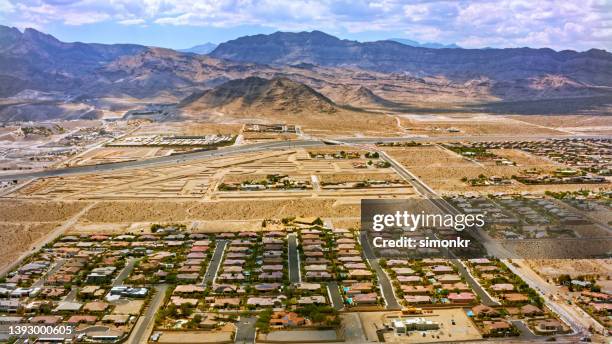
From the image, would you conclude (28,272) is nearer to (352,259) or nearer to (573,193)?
(352,259)

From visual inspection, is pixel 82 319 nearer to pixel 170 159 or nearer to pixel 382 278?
pixel 382 278

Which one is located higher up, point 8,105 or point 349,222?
point 8,105

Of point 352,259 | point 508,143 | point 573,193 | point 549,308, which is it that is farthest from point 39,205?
point 508,143

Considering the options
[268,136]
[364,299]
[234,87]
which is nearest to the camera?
[364,299]

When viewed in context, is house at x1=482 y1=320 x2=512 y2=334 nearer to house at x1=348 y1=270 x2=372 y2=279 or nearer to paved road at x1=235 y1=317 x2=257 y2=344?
house at x1=348 y1=270 x2=372 y2=279

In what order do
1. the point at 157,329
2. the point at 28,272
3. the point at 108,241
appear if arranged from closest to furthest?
the point at 157,329 < the point at 28,272 < the point at 108,241

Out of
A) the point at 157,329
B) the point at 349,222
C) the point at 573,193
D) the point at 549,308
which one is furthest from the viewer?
the point at 573,193

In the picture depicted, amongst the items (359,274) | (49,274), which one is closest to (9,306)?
(49,274)

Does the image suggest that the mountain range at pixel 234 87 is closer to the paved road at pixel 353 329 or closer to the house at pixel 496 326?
the paved road at pixel 353 329
